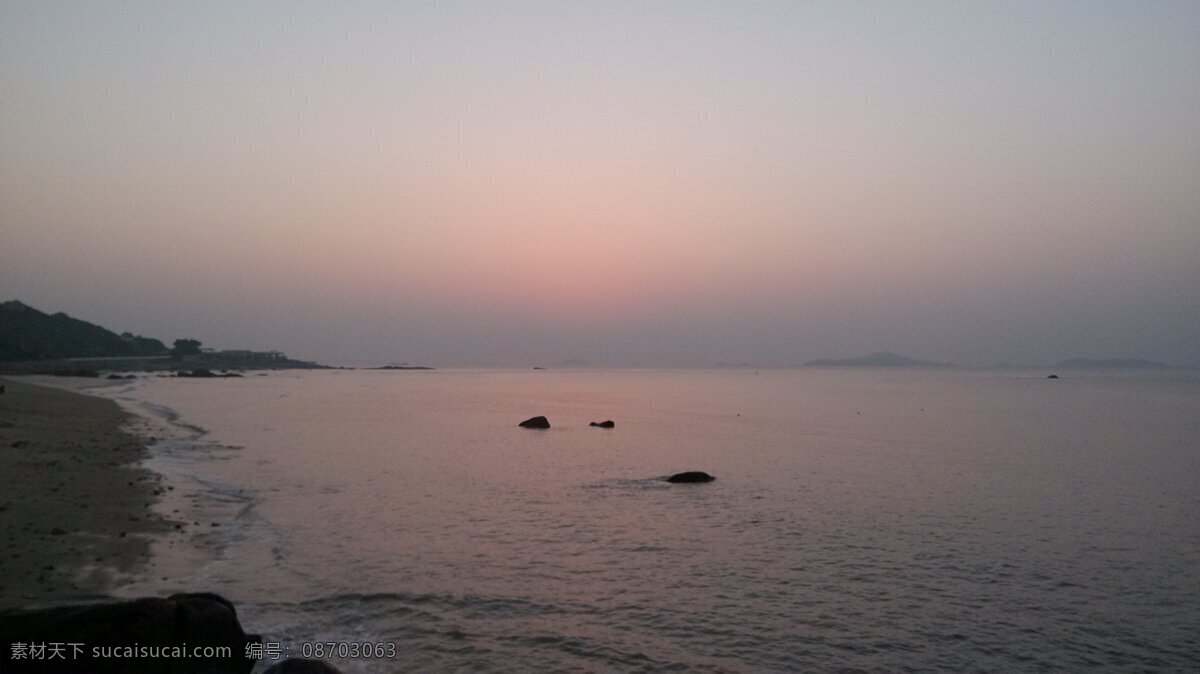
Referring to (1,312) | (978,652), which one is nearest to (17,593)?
(978,652)

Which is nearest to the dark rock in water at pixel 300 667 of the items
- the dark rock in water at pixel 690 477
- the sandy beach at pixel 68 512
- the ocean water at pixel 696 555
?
the ocean water at pixel 696 555

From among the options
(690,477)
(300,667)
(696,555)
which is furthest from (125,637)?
(690,477)

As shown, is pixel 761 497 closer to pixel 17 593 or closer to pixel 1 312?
pixel 17 593

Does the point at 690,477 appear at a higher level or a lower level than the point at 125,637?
lower

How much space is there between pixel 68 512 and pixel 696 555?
19238 millimetres

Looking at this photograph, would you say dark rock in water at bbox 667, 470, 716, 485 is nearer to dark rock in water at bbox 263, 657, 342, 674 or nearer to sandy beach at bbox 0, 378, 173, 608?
sandy beach at bbox 0, 378, 173, 608

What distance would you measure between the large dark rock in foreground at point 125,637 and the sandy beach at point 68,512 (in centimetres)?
456

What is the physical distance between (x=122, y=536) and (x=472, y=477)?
19.7m

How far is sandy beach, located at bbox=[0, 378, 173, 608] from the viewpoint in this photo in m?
16.2

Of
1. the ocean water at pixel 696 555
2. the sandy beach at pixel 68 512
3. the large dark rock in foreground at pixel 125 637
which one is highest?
the large dark rock in foreground at pixel 125 637

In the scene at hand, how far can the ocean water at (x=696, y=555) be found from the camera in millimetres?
15953

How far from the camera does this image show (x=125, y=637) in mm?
10734

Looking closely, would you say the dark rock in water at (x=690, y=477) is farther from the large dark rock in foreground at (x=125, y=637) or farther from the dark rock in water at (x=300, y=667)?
the large dark rock in foreground at (x=125, y=637)

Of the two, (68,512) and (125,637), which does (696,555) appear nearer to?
(125,637)
